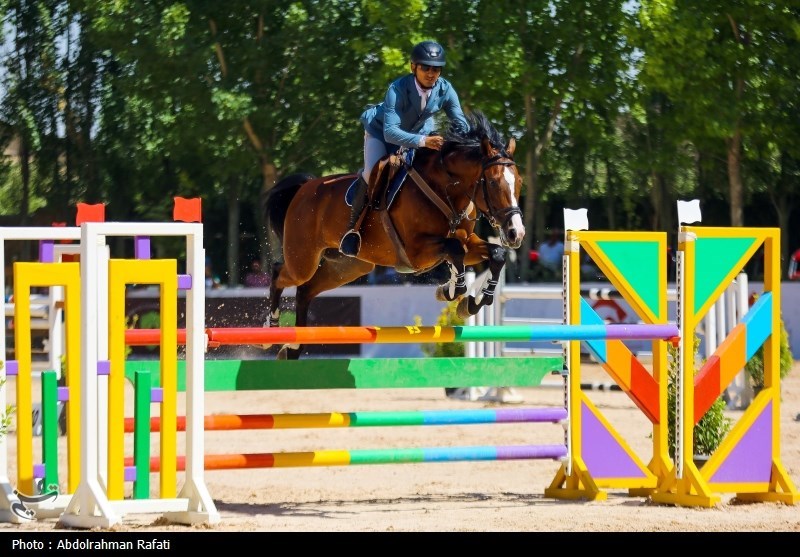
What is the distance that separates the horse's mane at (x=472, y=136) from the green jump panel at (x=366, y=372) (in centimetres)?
107

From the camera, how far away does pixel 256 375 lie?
5.53 metres

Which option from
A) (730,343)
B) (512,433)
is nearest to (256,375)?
(730,343)

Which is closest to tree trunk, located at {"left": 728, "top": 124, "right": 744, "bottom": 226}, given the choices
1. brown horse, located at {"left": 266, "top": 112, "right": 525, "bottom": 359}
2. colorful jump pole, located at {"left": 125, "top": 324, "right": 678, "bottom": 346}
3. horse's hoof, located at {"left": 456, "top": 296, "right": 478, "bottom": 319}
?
brown horse, located at {"left": 266, "top": 112, "right": 525, "bottom": 359}

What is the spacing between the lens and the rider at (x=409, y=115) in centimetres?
625

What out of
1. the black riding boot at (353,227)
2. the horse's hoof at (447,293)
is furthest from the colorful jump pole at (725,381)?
the black riding boot at (353,227)

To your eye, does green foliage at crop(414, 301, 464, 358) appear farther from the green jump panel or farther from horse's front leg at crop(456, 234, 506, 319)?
Result: the green jump panel

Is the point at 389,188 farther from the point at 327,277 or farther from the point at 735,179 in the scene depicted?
the point at 735,179

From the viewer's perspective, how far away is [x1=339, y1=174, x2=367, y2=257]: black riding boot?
21.9ft

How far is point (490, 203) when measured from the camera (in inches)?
234

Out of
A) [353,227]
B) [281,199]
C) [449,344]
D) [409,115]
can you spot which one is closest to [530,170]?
[449,344]

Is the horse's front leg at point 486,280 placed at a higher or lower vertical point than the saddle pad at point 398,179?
lower

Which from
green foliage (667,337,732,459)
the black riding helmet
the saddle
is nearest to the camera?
the black riding helmet

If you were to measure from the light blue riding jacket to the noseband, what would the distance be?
1.37 feet

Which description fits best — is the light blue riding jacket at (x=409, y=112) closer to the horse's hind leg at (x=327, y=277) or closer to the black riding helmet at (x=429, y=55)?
the black riding helmet at (x=429, y=55)
